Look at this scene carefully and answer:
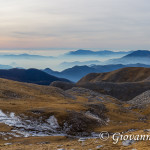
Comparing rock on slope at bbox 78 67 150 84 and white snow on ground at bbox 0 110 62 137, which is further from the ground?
rock on slope at bbox 78 67 150 84

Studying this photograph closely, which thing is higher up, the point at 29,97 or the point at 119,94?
the point at 29,97

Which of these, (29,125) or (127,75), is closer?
(29,125)

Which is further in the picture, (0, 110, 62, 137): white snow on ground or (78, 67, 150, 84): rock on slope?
(78, 67, 150, 84): rock on slope

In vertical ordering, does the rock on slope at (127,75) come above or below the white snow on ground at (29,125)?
above

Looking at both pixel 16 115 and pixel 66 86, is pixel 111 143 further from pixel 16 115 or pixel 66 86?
pixel 66 86

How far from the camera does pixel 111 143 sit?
21.1 m

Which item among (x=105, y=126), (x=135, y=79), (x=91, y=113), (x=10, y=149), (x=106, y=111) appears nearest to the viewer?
(x=10, y=149)

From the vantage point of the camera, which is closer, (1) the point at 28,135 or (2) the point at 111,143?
(2) the point at 111,143

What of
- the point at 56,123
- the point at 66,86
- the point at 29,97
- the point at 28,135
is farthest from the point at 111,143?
the point at 66,86

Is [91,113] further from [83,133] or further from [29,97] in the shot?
[29,97]

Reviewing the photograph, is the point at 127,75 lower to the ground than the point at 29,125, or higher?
higher

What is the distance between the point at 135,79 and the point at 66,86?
232 feet

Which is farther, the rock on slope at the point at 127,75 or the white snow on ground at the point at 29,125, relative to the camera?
the rock on slope at the point at 127,75

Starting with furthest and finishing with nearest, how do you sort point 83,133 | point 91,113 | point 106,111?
point 106,111 < point 91,113 < point 83,133
